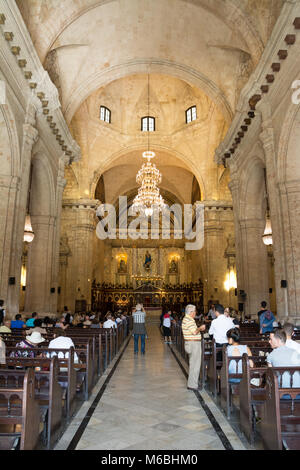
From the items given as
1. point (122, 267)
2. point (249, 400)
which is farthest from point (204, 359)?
point (122, 267)

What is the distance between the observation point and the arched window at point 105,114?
23188 millimetres

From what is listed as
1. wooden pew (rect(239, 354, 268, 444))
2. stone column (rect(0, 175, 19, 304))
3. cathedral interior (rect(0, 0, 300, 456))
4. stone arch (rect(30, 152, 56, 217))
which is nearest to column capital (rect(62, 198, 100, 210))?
cathedral interior (rect(0, 0, 300, 456))

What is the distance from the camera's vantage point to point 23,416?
2.84 meters

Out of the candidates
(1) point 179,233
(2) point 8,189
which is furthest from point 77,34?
(1) point 179,233

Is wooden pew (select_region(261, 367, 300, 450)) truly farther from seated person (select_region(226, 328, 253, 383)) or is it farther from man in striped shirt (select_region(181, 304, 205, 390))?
man in striped shirt (select_region(181, 304, 205, 390))

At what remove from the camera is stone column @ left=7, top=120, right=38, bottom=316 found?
959cm

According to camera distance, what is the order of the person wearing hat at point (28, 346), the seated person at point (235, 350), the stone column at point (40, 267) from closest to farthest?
the seated person at point (235, 350), the person wearing hat at point (28, 346), the stone column at point (40, 267)

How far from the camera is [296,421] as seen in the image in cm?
314

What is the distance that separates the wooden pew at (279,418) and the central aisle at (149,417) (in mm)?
664

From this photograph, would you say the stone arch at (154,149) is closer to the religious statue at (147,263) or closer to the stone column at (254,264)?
the stone column at (254,264)

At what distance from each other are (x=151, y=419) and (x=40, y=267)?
10.3m

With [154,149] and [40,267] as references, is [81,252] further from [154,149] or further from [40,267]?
[154,149]

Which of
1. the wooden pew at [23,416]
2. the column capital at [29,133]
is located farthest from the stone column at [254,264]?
the wooden pew at [23,416]
